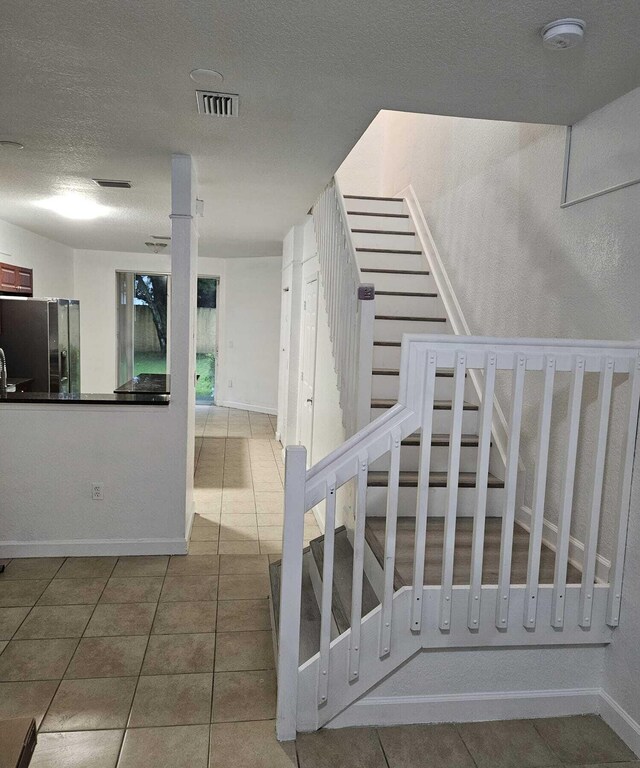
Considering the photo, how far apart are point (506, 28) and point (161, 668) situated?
109 inches

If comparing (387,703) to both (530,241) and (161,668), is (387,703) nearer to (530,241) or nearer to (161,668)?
(161,668)

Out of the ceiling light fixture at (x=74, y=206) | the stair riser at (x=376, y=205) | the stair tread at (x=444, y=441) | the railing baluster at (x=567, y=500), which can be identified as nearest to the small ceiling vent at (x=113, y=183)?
the ceiling light fixture at (x=74, y=206)

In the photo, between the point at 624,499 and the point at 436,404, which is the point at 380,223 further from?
the point at 624,499

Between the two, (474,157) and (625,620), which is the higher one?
(474,157)

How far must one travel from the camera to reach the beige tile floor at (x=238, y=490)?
4164 mm

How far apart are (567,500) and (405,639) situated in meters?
0.78

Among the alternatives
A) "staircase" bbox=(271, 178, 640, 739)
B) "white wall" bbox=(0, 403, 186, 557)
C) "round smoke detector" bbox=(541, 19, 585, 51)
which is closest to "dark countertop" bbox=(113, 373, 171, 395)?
"white wall" bbox=(0, 403, 186, 557)

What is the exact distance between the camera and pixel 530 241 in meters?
3.04

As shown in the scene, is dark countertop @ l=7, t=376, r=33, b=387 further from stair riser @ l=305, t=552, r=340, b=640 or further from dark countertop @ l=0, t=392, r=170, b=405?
stair riser @ l=305, t=552, r=340, b=640

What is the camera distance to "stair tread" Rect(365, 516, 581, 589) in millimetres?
2388

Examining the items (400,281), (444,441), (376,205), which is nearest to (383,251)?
(400,281)

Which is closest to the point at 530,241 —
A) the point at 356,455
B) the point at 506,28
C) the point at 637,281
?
the point at 637,281

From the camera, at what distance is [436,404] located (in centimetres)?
354

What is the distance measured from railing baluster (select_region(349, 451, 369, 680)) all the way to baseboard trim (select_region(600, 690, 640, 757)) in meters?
1.01
